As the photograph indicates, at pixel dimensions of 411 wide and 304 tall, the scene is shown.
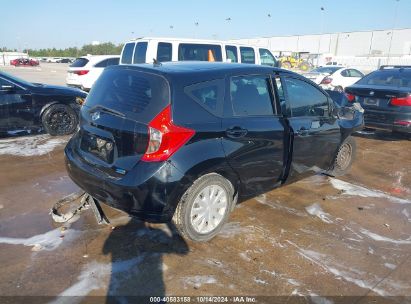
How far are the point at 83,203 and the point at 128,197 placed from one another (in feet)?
3.97

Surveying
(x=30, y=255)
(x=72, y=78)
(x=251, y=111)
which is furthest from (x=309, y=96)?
(x=72, y=78)

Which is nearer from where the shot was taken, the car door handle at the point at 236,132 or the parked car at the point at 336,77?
the car door handle at the point at 236,132

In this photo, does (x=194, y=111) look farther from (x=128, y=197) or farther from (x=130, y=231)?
(x=130, y=231)

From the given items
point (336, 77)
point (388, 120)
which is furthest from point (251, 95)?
point (336, 77)

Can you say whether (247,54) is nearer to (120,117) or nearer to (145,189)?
(120,117)

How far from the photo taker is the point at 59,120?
7.80m

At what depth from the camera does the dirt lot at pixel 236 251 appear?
293 centimetres

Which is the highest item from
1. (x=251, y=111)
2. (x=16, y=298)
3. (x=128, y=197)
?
(x=251, y=111)

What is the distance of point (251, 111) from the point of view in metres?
3.79

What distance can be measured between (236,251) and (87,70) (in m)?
11.7

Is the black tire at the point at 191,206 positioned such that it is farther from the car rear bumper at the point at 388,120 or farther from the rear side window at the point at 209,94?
the car rear bumper at the point at 388,120

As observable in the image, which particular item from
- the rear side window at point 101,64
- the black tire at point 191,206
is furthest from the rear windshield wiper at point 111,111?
the rear side window at point 101,64

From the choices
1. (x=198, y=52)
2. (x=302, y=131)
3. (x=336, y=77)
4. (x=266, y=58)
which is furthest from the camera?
(x=336, y=77)

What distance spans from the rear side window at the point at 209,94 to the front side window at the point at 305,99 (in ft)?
3.50
